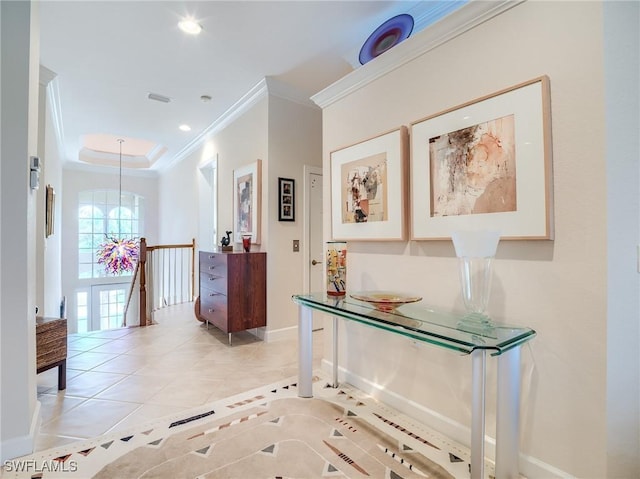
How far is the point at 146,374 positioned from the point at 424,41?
10.8 ft

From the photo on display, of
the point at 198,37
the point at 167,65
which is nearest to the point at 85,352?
the point at 167,65

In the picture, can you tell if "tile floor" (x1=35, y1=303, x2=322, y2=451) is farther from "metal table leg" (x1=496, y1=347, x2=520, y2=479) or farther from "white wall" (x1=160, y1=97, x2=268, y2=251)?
"metal table leg" (x1=496, y1=347, x2=520, y2=479)

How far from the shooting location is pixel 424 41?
6.18 feet

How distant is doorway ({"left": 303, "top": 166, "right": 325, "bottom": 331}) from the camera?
386 centimetres

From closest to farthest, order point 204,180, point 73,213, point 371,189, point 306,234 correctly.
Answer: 1. point 371,189
2. point 306,234
3. point 204,180
4. point 73,213

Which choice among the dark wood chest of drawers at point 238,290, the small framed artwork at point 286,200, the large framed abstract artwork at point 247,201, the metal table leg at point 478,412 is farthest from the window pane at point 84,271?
the metal table leg at point 478,412

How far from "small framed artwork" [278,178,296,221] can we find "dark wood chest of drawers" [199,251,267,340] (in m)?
0.53

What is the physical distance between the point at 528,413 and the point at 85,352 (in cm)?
385

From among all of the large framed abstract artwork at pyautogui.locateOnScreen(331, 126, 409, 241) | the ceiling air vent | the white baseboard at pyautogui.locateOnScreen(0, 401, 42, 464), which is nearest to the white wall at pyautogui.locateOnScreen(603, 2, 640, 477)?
the large framed abstract artwork at pyautogui.locateOnScreen(331, 126, 409, 241)

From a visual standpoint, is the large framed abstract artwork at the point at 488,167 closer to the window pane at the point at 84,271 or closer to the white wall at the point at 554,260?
the white wall at the point at 554,260

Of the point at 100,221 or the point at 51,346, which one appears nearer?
the point at 51,346

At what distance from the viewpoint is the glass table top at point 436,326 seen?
1.28 metres

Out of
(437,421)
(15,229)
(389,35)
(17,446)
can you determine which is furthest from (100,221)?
(437,421)

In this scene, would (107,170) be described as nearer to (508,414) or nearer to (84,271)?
(84,271)
